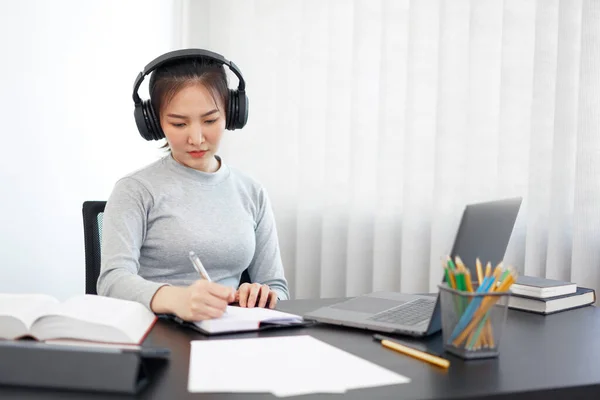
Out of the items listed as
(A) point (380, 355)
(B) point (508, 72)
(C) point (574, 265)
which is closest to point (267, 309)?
Result: (A) point (380, 355)

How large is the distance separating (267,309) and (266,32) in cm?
169

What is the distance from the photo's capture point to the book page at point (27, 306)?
0.95 m

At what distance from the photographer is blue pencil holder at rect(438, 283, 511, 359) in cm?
93

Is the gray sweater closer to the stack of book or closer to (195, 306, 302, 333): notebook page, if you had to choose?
(195, 306, 302, 333): notebook page

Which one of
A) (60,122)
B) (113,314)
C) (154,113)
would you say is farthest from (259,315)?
(60,122)

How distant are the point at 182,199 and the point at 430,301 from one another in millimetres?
591

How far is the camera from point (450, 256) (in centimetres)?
96

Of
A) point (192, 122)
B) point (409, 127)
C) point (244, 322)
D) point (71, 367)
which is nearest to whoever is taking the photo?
point (71, 367)

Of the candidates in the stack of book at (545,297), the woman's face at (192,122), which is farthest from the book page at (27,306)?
the stack of book at (545,297)

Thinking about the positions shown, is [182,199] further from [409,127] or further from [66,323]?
[409,127]

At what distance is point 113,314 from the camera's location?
39.6 inches

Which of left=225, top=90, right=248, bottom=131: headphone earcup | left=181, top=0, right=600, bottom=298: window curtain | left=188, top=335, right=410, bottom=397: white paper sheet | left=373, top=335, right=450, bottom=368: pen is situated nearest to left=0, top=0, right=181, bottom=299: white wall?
left=181, top=0, right=600, bottom=298: window curtain

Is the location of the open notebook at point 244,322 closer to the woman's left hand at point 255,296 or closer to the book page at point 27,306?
the woman's left hand at point 255,296

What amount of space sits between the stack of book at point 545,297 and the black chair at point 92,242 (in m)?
0.91
